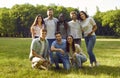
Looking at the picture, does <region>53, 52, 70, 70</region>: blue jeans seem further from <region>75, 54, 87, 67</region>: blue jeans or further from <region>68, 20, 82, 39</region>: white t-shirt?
<region>68, 20, 82, 39</region>: white t-shirt

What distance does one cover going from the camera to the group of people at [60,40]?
35.0ft

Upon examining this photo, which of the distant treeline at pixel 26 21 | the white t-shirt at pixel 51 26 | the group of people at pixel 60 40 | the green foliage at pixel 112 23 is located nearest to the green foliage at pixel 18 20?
the distant treeline at pixel 26 21

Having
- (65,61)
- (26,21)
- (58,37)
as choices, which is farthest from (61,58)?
(26,21)

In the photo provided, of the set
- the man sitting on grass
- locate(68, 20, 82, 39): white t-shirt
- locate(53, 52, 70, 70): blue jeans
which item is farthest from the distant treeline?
the man sitting on grass

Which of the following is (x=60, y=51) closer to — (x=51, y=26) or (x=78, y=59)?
(x=78, y=59)

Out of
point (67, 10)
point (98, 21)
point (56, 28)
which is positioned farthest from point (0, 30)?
point (56, 28)

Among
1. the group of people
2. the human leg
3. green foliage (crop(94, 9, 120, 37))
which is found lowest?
green foliage (crop(94, 9, 120, 37))

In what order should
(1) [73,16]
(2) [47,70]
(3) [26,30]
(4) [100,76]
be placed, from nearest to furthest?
(4) [100,76]
(2) [47,70]
(1) [73,16]
(3) [26,30]

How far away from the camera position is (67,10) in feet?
345

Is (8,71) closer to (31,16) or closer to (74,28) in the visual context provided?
(74,28)

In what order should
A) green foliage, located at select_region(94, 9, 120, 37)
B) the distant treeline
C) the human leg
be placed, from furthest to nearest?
1. green foliage, located at select_region(94, 9, 120, 37)
2. the distant treeline
3. the human leg

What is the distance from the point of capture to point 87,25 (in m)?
11.4

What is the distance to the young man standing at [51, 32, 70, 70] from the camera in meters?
10.8

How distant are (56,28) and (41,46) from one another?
112 cm
